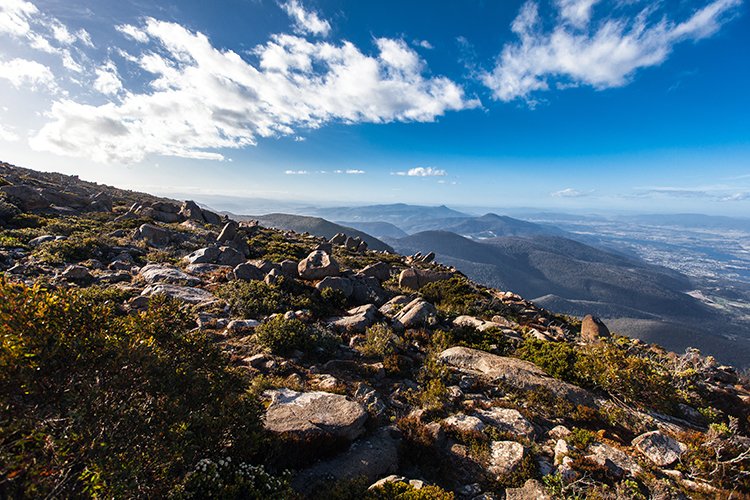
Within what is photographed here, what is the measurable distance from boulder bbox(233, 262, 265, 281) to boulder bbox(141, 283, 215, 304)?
2.37 m

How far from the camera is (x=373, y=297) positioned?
16703 mm

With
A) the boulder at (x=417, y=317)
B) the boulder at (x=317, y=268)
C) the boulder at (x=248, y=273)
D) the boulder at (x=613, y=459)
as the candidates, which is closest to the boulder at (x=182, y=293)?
the boulder at (x=248, y=273)

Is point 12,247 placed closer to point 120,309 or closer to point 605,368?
point 120,309

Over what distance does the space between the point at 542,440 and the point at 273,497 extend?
5977 millimetres

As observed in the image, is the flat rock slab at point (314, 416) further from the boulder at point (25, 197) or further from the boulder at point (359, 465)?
the boulder at point (25, 197)

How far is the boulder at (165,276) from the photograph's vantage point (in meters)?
14.7

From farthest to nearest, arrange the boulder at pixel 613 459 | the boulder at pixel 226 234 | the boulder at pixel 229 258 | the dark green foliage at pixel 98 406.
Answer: the boulder at pixel 226 234 → the boulder at pixel 229 258 → the boulder at pixel 613 459 → the dark green foliage at pixel 98 406

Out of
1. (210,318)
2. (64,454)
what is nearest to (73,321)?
(64,454)

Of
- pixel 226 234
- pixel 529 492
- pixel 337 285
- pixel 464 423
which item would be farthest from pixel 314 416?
pixel 226 234

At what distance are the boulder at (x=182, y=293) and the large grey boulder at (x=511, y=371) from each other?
393 inches

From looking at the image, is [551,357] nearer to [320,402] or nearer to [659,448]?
[659,448]

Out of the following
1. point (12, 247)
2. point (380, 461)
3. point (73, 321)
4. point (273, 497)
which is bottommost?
point (380, 461)

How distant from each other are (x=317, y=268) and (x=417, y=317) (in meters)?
7.60

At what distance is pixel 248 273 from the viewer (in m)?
16.6
